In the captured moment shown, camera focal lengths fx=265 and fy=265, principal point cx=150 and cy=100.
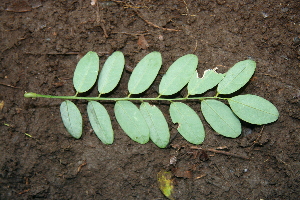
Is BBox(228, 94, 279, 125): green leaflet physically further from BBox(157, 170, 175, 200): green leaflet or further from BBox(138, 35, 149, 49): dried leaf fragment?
BBox(138, 35, 149, 49): dried leaf fragment

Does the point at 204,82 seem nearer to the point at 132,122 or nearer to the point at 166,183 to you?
the point at 132,122

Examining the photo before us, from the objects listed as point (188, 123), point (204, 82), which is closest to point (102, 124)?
point (188, 123)

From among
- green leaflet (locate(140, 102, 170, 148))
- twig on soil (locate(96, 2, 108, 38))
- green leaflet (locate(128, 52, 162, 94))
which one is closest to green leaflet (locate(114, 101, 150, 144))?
green leaflet (locate(140, 102, 170, 148))

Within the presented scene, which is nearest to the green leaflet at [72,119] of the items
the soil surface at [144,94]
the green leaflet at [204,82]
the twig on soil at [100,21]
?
the soil surface at [144,94]

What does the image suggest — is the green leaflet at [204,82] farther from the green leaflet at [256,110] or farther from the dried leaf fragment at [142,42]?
the dried leaf fragment at [142,42]

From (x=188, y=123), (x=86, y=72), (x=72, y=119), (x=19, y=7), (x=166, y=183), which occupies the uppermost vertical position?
(x=19, y=7)

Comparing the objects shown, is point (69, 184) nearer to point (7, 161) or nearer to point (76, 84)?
point (7, 161)
